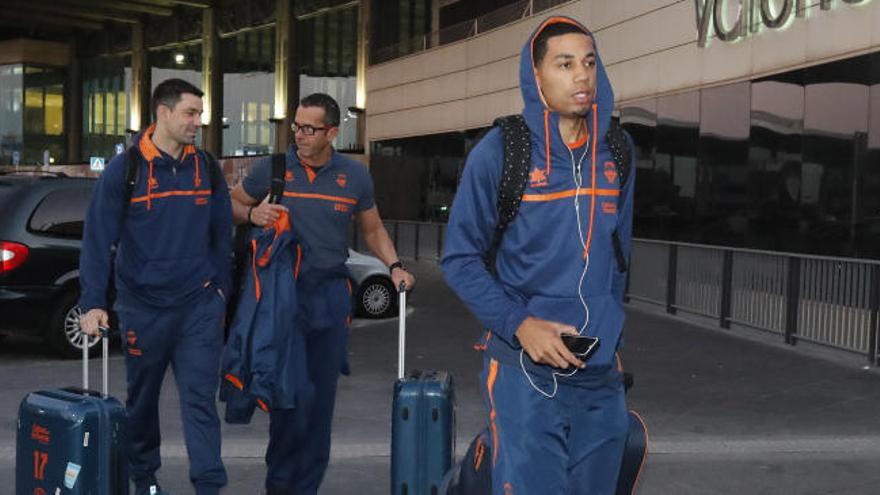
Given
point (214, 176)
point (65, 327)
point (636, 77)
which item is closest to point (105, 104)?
point (636, 77)

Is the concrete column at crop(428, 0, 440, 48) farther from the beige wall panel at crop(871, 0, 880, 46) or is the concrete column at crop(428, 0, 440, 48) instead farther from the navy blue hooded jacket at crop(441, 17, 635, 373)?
the navy blue hooded jacket at crop(441, 17, 635, 373)

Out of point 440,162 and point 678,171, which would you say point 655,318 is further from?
point 440,162

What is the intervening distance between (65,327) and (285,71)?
125ft

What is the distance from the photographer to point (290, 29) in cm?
4700

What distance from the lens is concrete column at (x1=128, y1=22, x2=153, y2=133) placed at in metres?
62.3

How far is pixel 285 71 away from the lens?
47219mm

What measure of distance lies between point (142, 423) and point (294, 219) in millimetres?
1158

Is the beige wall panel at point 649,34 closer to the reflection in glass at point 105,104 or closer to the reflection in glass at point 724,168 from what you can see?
the reflection in glass at point 724,168

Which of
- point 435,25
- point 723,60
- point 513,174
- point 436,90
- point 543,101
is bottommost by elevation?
point 513,174

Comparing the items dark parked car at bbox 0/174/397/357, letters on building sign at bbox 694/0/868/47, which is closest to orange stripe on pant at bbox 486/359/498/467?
dark parked car at bbox 0/174/397/357

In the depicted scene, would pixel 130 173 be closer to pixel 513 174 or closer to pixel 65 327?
pixel 513 174

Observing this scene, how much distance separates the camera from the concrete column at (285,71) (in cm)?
4703

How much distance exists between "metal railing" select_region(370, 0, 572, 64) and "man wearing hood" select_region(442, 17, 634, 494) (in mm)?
24968

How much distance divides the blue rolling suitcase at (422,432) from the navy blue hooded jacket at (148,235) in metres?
1.18
